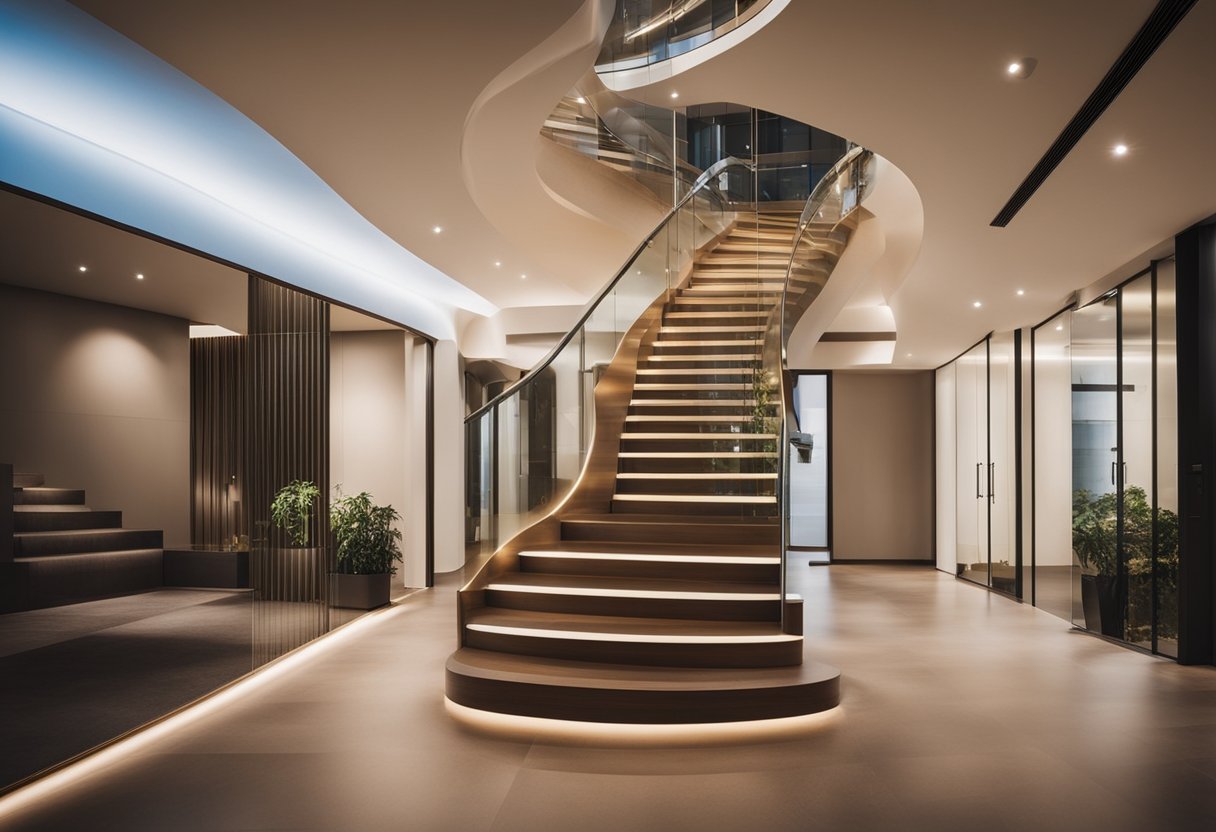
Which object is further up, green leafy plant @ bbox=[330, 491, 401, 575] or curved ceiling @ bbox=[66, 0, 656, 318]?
curved ceiling @ bbox=[66, 0, 656, 318]

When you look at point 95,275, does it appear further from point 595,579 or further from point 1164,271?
point 1164,271

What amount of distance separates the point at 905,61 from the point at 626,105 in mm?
7218

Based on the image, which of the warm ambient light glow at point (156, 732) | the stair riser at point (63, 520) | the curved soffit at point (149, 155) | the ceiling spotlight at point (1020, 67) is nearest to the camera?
the warm ambient light glow at point (156, 732)

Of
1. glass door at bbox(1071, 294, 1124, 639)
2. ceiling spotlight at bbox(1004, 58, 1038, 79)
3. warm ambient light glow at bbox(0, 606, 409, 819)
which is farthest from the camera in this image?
glass door at bbox(1071, 294, 1124, 639)

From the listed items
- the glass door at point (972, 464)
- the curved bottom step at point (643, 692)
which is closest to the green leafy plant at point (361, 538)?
the curved bottom step at point (643, 692)

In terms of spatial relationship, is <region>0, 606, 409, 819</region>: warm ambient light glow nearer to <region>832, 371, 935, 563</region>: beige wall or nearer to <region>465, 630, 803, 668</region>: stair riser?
<region>465, 630, 803, 668</region>: stair riser

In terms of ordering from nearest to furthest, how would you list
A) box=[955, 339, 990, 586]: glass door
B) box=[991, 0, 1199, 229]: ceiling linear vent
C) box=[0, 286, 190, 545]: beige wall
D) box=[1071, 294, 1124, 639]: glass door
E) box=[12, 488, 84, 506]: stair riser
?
box=[991, 0, 1199, 229]: ceiling linear vent < box=[12, 488, 84, 506]: stair riser < box=[0, 286, 190, 545]: beige wall < box=[1071, 294, 1124, 639]: glass door < box=[955, 339, 990, 586]: glass door

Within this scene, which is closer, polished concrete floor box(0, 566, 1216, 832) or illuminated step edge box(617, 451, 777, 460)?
polished concrete floor box(0, 566, 1216, 832)

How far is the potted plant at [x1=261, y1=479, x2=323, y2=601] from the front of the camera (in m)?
7.46

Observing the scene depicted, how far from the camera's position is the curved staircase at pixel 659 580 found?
4.91 m

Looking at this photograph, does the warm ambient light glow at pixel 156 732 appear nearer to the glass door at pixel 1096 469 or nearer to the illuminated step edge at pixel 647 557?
the illuminated step edge at pixel 647 557

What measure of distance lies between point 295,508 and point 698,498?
3616mm

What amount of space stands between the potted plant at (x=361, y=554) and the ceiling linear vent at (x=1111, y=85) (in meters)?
6.94

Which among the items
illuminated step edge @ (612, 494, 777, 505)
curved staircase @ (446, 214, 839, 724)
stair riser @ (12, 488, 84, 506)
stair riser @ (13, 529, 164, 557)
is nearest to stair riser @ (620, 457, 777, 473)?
curved staircase @ (446, 214, 839, 724)
